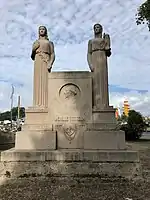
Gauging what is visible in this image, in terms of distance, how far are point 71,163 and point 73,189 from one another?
1.23 metres

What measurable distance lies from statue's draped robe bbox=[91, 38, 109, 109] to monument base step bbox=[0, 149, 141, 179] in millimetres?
1740

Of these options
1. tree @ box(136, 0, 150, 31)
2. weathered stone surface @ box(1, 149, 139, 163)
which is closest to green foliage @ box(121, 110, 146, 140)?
tree @ box(136, 0, 150, 31)

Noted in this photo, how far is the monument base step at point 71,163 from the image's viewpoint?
7.33 metres

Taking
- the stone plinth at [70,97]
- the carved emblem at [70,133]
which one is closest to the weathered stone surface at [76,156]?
the carved emblem at [70,133]

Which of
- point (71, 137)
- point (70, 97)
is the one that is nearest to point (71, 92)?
point (70, 97)

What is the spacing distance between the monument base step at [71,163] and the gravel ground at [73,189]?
301 mm

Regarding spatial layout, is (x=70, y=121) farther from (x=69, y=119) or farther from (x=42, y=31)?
(x=42, y=31)

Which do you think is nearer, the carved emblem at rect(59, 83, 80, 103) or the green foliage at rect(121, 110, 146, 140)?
the carved emblem at rect(59, 83, 80, 103)

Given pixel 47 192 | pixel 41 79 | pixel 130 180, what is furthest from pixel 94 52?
pixel 47 192

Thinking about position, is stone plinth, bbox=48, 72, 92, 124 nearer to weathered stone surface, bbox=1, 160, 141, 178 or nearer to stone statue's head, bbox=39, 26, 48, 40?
stone statue's head, bbox=39, 26, 48, 40

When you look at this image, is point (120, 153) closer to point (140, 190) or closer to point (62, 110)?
point (140, 190)

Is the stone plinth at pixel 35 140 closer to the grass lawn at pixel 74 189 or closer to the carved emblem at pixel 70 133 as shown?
the carved emblem at pixel 70 133

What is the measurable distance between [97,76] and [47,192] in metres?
3.97

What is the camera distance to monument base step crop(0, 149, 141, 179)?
7.33 meters
